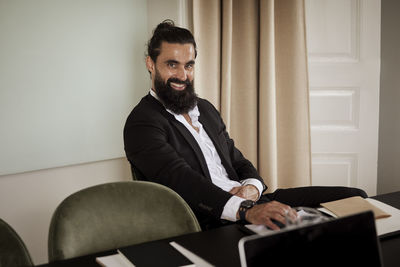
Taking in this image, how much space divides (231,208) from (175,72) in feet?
2.77

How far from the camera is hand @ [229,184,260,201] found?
1.86m

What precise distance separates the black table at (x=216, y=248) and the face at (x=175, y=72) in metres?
0.96

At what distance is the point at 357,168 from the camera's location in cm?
317

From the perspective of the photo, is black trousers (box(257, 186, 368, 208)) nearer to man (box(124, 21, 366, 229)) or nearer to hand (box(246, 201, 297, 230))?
man (box(124, 21, 366, 229))

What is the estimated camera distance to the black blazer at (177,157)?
169 centimetres

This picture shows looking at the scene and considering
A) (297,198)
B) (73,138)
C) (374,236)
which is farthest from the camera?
(73,138)

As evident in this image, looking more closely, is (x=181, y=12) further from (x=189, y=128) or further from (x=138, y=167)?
(x=138, y=167)

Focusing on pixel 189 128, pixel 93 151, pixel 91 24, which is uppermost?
pixel 91 24

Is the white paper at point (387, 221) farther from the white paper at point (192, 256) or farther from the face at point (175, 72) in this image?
the face at point (175, 72)

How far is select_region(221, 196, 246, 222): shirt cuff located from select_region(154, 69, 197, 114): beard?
0.63 m

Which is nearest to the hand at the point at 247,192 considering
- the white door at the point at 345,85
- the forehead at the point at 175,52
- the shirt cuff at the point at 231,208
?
the shirt cuff at the point at 231,208

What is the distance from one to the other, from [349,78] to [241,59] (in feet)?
2.85

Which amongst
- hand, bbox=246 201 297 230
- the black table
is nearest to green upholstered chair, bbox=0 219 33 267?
the black table

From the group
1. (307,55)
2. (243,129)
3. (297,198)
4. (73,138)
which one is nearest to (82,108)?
(73,138)
